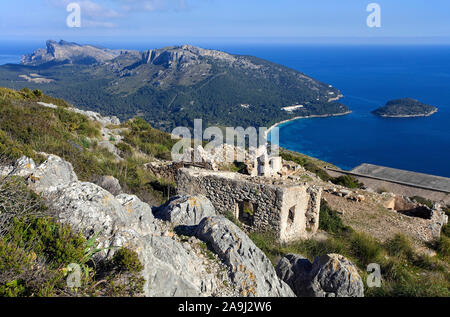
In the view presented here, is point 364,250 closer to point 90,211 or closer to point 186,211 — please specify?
point 186,211

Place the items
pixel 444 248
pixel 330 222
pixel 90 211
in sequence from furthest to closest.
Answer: pixel 330 222 → pixel 444 248 → pixel 90 211

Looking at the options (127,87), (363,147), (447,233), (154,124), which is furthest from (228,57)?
(447,233)

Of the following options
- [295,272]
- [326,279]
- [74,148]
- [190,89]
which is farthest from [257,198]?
[190,89]

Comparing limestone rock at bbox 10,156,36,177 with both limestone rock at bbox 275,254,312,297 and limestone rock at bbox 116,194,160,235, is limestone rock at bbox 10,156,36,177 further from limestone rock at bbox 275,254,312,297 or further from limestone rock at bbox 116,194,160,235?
limestone rock at bbox 275,254,312,297

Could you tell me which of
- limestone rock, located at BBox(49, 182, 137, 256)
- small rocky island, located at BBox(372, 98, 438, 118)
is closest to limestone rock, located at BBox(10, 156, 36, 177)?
limestone rock, located at BBox(49, 182, 137, 256)

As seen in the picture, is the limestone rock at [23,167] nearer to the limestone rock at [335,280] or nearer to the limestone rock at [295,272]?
the limestone rock at [295,272]
